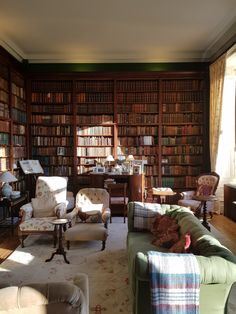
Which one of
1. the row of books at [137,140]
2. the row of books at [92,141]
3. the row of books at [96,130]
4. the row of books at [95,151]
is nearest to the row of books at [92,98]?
the row of books at [96,130]

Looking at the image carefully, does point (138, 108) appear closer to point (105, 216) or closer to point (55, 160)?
point (55, 160)

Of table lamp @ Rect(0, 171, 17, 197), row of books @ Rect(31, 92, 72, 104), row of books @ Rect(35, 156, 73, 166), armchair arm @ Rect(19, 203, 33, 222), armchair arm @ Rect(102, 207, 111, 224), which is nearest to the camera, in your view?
armchair arm @ Rect(102, 207, 111, 224)

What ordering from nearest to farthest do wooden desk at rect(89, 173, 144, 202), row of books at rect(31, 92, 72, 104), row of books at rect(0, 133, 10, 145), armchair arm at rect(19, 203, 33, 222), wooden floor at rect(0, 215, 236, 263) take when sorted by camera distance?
wooden floor at rect(0, 215, 236, 263), armchair arm at rect(19, 203, 33, 222), row of books at rect(0, 133, 10, 145), wooden desk at rect(89, 173, 144, 202), row of books at rect(31, 92, 72, 104)

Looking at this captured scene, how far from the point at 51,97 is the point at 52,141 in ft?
3.53

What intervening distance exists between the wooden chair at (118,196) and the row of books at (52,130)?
2.01 m

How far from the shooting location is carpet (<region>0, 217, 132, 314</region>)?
280 cm

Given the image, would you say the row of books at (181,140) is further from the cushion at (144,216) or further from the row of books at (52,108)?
the cushion at (144,216)

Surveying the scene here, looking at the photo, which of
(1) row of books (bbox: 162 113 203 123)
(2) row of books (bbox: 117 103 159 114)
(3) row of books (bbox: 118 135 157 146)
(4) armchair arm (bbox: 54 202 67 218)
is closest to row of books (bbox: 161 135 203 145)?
(3) row of books (bbox: 118 135 157 146)

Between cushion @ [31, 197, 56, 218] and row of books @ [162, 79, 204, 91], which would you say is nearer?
cushion @ [31, 197, 56, 218]

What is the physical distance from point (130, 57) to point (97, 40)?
119cm

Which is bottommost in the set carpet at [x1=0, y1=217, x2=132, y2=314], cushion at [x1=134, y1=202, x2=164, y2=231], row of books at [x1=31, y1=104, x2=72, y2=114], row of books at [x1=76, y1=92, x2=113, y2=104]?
carpet at [x1=0, y1=217, x2=132, y2=314]

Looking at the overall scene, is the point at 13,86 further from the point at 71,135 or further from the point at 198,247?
the point at 198,247

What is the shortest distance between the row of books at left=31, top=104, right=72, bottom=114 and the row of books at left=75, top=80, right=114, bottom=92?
0.54 meters

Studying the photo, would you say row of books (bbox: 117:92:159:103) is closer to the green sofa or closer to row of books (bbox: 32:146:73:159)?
row of books (bbox: 32:146:73:159)
